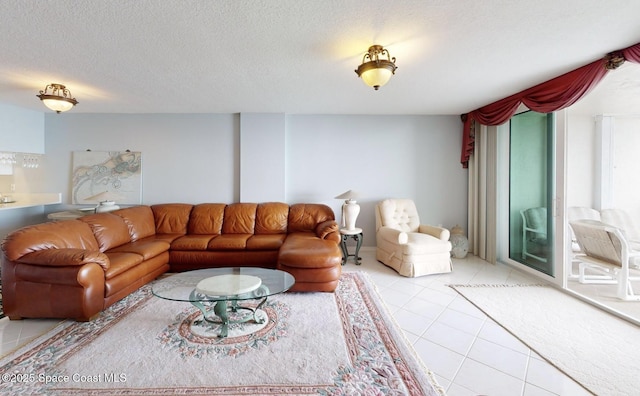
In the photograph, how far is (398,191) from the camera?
4.75 meters

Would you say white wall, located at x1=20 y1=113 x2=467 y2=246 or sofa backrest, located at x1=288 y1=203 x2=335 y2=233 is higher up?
white wall, located at x1=20 y1=113 x2=467 y2=246

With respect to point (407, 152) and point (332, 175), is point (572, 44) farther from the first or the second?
point (332, 175)

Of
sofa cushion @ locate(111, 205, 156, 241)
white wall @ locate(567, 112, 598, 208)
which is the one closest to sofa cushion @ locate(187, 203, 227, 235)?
sofa cushion @ locate(111, 205, 156, 241)

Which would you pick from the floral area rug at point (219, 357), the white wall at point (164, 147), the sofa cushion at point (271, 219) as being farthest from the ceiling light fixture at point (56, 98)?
the sofa cushion at point (271, 219)

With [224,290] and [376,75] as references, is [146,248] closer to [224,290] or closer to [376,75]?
[224,290]

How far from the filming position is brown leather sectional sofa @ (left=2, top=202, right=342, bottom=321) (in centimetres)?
228

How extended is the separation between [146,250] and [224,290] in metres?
1.61

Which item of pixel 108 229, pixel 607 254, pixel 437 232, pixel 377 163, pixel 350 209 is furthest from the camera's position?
pixel 377 163

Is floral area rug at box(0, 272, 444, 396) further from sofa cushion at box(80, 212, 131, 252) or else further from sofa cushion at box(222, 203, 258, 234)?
sofa cushion at box(222, 203, 258, 234)

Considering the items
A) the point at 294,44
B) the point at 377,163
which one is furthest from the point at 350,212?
the point at 294,44

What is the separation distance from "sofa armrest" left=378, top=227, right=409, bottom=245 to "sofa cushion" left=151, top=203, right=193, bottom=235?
10.4 feet

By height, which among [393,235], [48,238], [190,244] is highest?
[48,238]

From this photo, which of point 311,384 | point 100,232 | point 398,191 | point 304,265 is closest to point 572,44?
point 398,191

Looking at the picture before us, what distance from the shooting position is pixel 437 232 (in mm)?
3924
